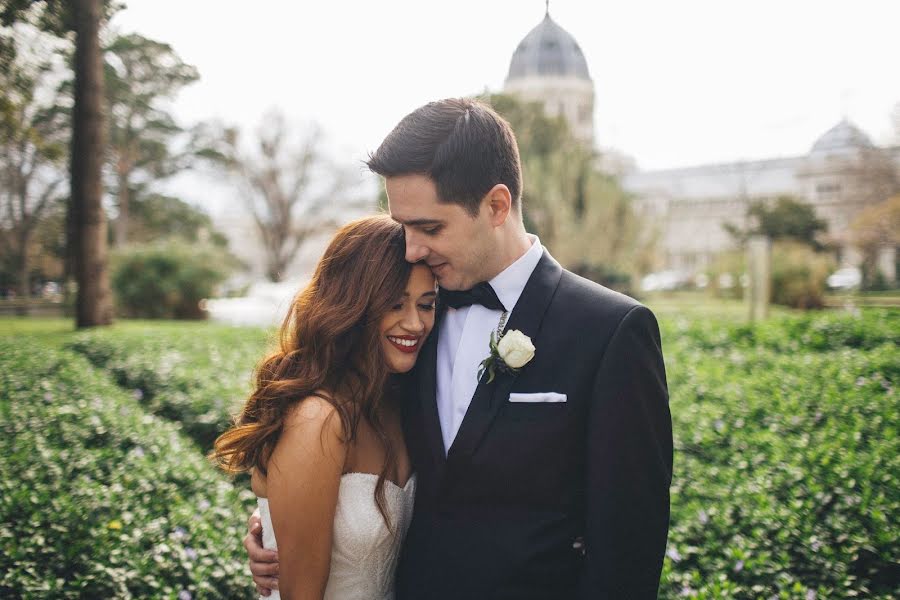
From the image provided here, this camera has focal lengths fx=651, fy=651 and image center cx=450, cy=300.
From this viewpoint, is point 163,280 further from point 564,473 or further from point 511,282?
point 564,473

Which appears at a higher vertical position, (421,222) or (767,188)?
(767,188)

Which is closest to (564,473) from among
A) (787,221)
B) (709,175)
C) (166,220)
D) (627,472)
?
(627,472)

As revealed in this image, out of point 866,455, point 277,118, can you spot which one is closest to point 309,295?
point 866,455

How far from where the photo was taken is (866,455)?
3.48 m

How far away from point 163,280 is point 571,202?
13.7 metres

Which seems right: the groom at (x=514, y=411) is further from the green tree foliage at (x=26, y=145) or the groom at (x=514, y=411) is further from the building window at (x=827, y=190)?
the building window at (x=827, y=190)

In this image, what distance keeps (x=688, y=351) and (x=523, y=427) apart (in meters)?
6.56

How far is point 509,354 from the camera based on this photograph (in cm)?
185

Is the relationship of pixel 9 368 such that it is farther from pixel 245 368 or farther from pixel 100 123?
pixel 100 123

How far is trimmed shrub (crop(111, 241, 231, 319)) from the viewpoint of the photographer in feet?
56.1

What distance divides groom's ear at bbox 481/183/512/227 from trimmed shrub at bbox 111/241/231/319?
16.8 m

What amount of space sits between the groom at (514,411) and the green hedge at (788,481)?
1214mm

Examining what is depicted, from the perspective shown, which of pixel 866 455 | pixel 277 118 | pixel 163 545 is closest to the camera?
pixel 163 545

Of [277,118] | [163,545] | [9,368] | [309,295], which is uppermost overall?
[277,118]
